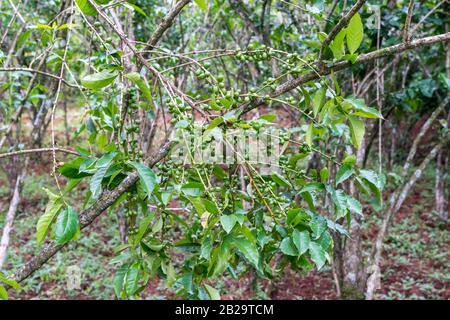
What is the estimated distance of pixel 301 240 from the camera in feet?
3.27

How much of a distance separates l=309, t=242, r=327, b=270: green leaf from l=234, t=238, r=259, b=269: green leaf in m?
0.15

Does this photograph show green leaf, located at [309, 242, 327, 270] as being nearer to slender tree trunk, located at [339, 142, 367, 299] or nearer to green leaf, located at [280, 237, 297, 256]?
green leaf, located at [280, 237, 297, 256]

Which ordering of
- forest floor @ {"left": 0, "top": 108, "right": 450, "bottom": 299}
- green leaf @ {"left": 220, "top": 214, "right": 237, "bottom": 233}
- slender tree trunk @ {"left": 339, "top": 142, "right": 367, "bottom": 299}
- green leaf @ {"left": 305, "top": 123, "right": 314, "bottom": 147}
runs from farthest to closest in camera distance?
forest floor @ {"left": 0, "top": 108, "right": 450, "bottom": 299}, slender tree trunk @ {"left": 339, "top": 142, "right": 367, "bottom": 299}, green leaf @ {"left": 305, "top": 123, "right": 314, "bottom": 147}, green leaf @ {"left": 220, "top": 214, "right": 237, "bottom": 233}

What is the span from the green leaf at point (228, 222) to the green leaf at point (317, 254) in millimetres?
213

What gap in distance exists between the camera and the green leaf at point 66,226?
1.00 m

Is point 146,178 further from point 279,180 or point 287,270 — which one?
point 287,270

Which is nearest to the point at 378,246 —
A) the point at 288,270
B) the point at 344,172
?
the point at 288,270

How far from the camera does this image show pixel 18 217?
4641 millimetres

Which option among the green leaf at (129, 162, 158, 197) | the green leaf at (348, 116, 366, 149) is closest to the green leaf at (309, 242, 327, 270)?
the green leaf at (348, 116, 366, 149)

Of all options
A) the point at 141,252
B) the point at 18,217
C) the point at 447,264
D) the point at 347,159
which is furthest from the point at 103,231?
the point at 347,159

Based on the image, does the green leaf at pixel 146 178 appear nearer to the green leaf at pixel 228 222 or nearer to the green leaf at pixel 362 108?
the green leaf at pixel 228 222

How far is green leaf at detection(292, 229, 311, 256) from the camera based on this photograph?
99 cm

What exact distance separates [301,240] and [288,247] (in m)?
0.04
